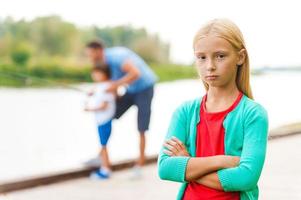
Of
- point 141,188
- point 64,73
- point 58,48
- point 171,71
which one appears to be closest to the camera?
point 141,188

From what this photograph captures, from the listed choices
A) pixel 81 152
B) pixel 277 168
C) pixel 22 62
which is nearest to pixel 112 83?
pixel 277 168

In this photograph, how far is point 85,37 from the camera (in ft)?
63.9

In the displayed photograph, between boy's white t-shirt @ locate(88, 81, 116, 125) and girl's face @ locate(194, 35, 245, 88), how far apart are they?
3615 millimetres

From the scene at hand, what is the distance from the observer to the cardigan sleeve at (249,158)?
175cm

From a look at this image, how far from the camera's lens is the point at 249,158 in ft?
5.74

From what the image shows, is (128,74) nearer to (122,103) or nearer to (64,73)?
(122,103)

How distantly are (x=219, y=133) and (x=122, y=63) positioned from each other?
141 inches

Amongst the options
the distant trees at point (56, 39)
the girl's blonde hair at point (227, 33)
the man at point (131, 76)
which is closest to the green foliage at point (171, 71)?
the distant trees at point (56, 39)

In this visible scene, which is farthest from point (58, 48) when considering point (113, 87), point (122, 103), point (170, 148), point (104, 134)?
point (170, 148)

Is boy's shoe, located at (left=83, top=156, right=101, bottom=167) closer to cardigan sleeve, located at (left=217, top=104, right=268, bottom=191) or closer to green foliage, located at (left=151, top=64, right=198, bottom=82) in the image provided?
cardigan sleeve, located at (left=217, top=104, right=268, bottom=191)

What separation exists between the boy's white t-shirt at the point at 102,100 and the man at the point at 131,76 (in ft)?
0.31

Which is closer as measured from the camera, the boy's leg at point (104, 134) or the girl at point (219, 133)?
the girl at point (219, 133)

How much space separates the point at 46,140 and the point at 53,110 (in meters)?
5.35

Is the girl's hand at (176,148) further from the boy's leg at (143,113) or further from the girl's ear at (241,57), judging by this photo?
the boy's leg at (143,113)
